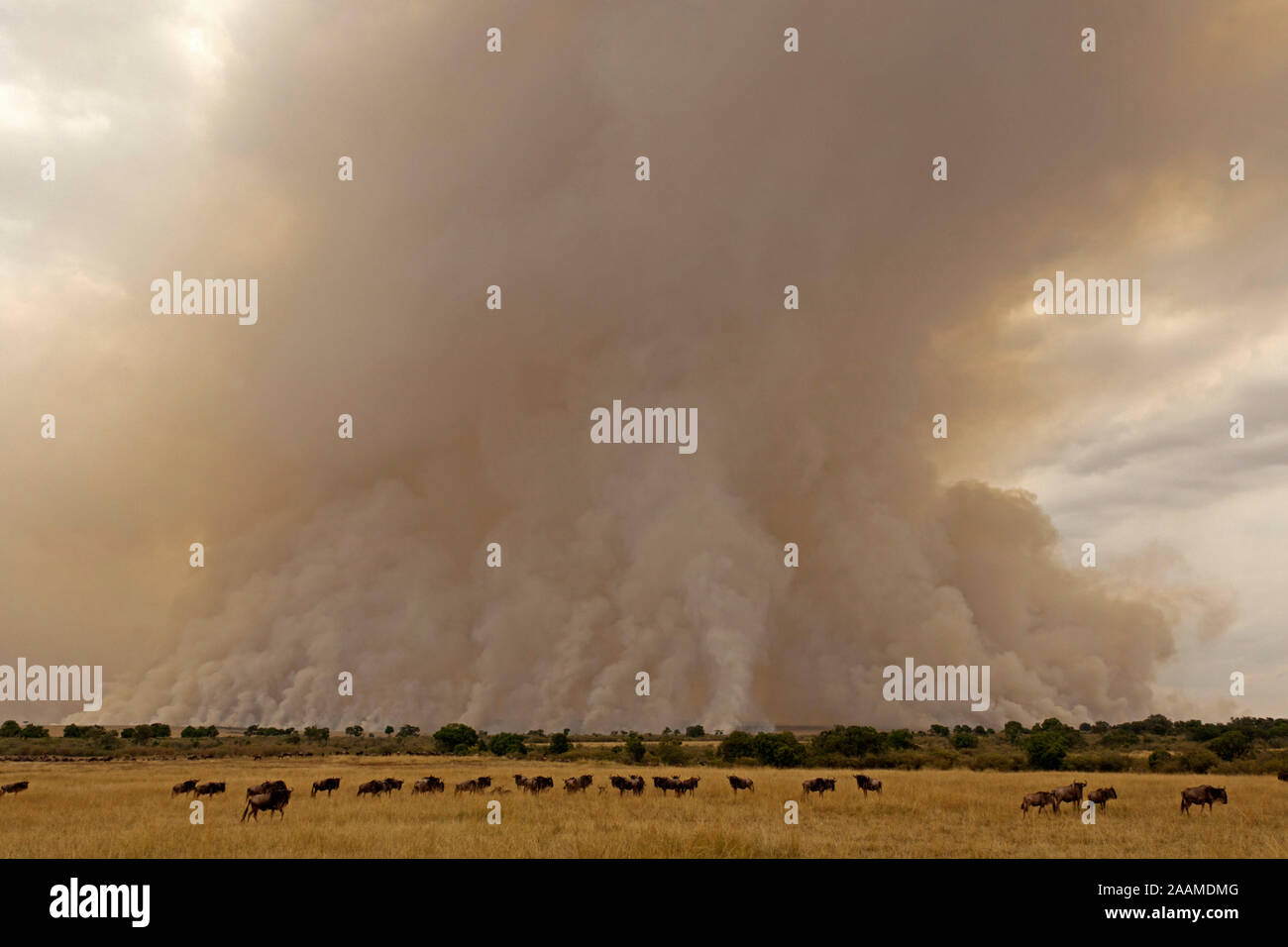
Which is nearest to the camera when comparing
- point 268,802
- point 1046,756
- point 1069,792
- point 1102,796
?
point 268,802

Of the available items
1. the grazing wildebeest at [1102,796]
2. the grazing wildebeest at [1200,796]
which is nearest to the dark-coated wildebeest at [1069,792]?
the grazing wildebeest at [1102,796]

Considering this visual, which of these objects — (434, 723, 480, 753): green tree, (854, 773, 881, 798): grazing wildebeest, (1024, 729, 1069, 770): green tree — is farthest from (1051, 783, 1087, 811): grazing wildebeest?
(434, 723, 480, 753): green tree

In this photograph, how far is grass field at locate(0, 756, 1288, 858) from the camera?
2173 centimetres

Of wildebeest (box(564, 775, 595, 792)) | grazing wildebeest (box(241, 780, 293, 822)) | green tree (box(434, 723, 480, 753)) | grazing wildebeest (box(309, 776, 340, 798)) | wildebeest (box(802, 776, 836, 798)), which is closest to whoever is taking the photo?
grazing wildebeest (box(241, 780, 293, 822))

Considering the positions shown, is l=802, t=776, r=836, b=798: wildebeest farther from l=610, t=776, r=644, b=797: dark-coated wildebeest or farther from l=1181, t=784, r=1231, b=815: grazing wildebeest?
l=1181, t=784, r=1231, b=815: grazing wildebeest

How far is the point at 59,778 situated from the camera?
4778 centimetres

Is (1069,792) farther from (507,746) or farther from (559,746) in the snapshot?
(507,746)

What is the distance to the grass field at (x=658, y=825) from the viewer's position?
21734 mm

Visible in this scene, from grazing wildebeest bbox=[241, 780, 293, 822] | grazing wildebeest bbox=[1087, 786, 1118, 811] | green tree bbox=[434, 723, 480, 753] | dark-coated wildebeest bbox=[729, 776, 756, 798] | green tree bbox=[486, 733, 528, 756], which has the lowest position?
green tree bbox=[434, 723, 480, 753]

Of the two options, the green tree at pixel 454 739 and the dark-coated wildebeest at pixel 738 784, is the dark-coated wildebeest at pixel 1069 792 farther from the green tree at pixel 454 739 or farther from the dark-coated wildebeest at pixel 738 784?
the green tree at pixel 454 739

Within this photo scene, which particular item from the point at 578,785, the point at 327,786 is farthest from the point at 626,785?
the point at 327,786

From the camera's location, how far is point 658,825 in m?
25.8
